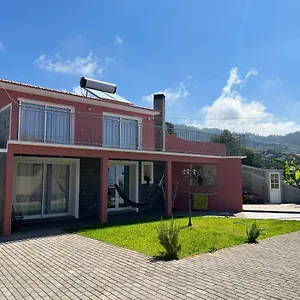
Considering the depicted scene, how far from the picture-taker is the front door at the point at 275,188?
70.2ft

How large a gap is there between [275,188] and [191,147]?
7.92 meters

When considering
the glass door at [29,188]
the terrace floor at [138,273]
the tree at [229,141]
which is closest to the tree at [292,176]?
the tree at [229,141]

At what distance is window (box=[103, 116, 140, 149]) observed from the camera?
14880 millimetres

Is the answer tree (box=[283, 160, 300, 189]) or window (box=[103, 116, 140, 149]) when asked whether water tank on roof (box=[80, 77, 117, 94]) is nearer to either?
window (box=[103, 116, 140, 149])

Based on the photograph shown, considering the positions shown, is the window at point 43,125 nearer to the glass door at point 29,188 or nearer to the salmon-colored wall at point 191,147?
the glass door at point 29,188

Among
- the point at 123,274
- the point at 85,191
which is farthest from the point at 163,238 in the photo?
the point at 85,191

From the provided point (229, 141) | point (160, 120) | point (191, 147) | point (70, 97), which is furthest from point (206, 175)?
point (70, 97)

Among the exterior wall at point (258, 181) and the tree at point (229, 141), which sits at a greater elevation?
the tree at point (229, 141)

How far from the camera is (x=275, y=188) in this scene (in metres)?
21.5

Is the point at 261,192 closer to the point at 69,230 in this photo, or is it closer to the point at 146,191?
the point at 146,191

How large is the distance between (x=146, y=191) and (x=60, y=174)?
5096 mm

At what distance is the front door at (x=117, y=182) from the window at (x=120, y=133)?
144cm

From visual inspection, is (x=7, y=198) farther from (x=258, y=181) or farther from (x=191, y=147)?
(x=258, y=181)

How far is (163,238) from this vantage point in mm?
7105
